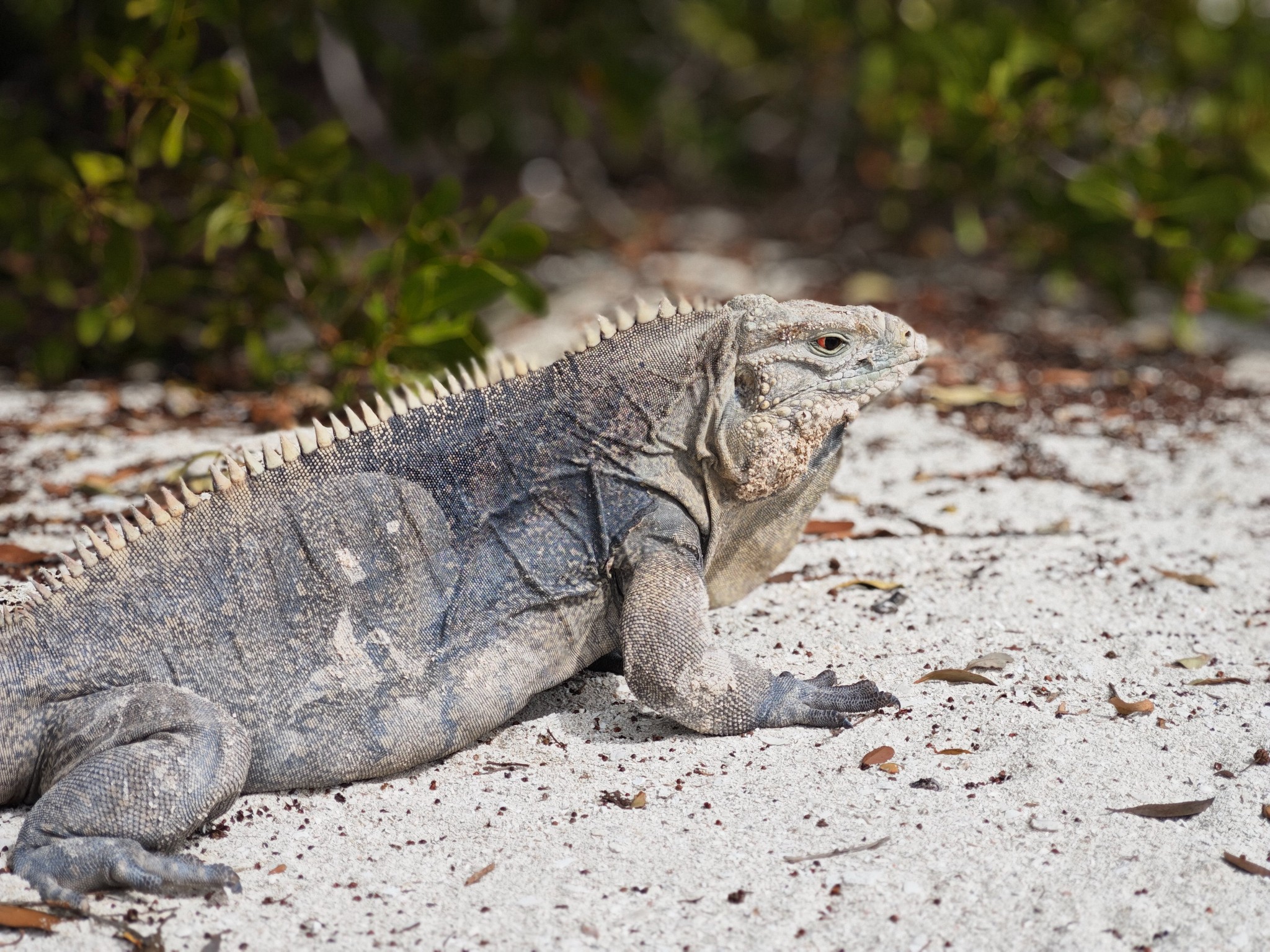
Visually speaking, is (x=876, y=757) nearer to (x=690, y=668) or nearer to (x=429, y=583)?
(x=690, y=668)

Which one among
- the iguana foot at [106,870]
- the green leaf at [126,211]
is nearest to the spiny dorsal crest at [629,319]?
the iguana foot at [106,870]

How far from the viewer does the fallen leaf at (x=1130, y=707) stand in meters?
3.65

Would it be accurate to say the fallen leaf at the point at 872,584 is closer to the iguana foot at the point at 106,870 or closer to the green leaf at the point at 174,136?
the iguana foot at the point at 106,870

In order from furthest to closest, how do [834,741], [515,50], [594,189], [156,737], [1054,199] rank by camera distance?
[594,189]
[515,50]
[1054,199]
[834,741]
[156,737]

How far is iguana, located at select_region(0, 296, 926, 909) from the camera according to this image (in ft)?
10.6

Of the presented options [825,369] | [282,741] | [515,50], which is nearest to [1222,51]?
[515,50]

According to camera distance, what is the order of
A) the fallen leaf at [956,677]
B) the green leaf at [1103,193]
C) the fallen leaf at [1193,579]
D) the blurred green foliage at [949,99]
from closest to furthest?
the fallen leaf at [956,677], the fallen leaf at [1193,579], the green leaf at [1103,193], the blurred green foliage at [949,99]

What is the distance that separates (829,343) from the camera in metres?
3.76

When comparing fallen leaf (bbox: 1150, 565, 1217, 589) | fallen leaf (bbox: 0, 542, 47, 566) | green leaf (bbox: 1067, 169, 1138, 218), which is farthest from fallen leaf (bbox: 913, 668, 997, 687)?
green leaf (bbox: 1067, 169, 1138, 218)

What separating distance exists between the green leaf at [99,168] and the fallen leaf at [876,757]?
4626mm

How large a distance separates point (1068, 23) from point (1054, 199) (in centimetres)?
105

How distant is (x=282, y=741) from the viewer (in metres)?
3.38

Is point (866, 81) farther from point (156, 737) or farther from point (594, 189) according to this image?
point (156, 737)

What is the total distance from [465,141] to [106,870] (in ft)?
25.1
